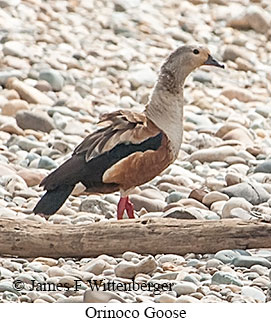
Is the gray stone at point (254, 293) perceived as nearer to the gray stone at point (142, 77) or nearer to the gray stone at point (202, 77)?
the gray stone at point (142, 77)

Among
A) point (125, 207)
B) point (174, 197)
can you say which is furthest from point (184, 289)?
point (174, 197)

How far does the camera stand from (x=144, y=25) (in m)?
13.9

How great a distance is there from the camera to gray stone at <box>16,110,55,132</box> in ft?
32.5

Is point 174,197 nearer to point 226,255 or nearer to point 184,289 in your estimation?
point 226,255

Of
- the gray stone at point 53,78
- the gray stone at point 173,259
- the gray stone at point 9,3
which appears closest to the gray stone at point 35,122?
the gray stone at point 53,78

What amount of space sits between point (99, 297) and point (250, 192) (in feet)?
9.06

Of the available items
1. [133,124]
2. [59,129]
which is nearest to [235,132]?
[59,129]

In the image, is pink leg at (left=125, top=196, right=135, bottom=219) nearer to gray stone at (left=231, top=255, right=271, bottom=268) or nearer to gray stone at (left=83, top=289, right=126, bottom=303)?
gray stone at (left=231, top=255, right=271, bottom=268)

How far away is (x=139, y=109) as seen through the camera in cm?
1084

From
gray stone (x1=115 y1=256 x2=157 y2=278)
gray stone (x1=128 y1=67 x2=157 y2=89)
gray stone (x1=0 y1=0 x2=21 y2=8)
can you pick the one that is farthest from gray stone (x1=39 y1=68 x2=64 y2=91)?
gray stone (x1=115 y1=256 x2=157 y2=278)

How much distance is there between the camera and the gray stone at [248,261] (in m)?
6.19

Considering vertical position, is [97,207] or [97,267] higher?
[97,267]

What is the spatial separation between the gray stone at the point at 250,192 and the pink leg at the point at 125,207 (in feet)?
3.50

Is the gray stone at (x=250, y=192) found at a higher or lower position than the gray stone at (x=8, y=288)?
lower
